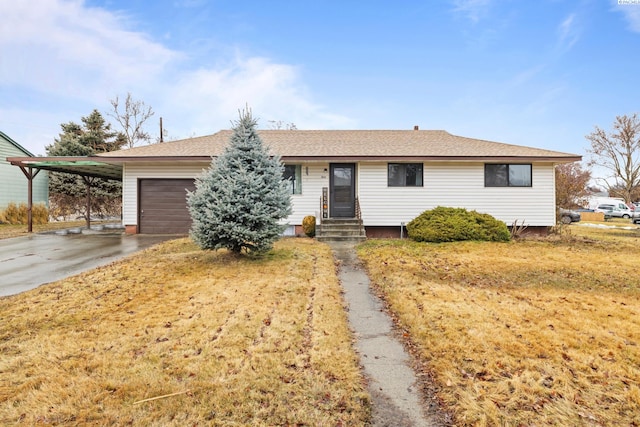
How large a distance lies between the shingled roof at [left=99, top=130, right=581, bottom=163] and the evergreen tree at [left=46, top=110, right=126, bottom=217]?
38.5 ft

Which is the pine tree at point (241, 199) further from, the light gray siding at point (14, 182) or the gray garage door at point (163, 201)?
the light gray siding at point (14, 182)

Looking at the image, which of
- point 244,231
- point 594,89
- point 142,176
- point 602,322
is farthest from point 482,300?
point 594,89

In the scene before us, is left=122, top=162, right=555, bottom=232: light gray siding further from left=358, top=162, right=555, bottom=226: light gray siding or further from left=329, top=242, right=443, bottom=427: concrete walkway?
left=329, top=242, right=443, bottom=427: concrete walkway

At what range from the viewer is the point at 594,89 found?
690 inches

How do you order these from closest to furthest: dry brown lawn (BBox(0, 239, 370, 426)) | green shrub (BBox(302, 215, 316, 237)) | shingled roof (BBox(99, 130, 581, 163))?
dry brown lawn (BBox(0, 239, 370, 426)) → green shrub (BBox(302, 215, 316, 237)) → shingled roof (BBox(99, 130, 581, 163))

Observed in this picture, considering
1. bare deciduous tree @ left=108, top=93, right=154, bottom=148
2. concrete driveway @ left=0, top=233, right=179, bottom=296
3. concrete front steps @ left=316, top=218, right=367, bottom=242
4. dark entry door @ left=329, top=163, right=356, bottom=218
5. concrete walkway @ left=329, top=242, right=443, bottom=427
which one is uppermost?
bare deciduous tree @ left=108, top=93, right=154, bottom=148

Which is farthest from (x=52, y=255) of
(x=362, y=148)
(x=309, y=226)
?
(x=362, y=148)

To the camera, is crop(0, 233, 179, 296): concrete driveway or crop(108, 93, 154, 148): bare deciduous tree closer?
crop(0, 233, 179, 296): concrete driveway

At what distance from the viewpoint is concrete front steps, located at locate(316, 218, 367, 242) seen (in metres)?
10.8

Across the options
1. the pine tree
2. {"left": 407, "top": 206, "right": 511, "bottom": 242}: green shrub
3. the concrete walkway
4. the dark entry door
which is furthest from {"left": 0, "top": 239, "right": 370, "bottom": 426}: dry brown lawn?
the dark entry door

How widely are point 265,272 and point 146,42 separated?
14614 millimetres

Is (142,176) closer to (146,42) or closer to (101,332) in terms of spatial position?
(146,42)

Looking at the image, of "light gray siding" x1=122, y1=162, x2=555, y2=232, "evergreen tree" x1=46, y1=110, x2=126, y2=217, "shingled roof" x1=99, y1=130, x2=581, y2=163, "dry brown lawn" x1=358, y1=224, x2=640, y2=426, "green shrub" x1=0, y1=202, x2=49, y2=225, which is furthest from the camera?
"evergreen tree" x1=46, y1=110, x2=126, y2=217

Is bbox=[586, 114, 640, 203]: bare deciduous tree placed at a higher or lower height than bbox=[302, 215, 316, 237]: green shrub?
higher
